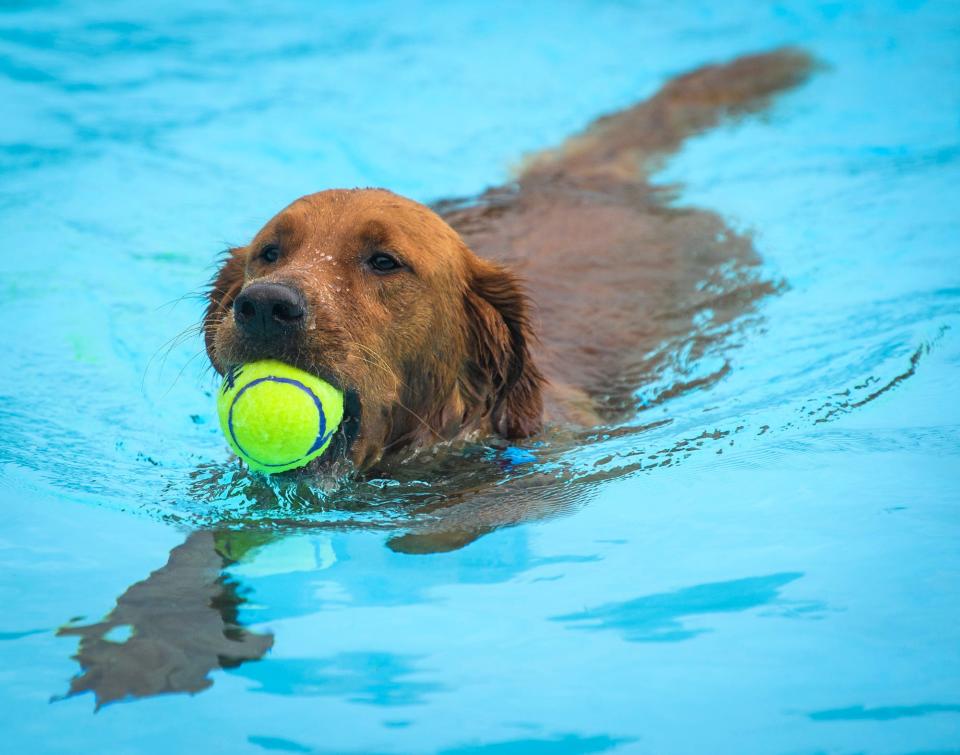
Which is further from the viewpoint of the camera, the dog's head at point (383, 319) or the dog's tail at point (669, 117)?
the dog's tail at point (669, 117)

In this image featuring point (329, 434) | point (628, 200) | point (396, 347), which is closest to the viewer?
point (329, 434)

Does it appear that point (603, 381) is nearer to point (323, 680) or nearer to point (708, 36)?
point (323, 680)

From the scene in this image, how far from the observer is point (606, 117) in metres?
8.95

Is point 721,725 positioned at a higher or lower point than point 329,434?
lower

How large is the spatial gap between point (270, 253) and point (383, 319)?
536mm

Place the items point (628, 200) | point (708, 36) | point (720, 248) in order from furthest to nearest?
point (708, 36) < point (628, 200) < point (720, 248)

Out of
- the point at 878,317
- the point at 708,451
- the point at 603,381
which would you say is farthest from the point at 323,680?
the point at 878,317

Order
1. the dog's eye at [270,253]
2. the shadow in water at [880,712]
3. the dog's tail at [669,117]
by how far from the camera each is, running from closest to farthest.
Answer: the shadow in water at [880,712] < the dog's eye at [270,253] < the dog's tail at [669,117]

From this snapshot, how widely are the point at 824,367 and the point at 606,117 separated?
438 cm

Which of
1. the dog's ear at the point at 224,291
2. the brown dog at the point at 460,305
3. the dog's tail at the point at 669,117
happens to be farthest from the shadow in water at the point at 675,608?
the dog's tail at the point at 669,117

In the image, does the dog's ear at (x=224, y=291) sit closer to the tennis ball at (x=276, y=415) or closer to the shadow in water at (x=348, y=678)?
the tennis ball at (x=276, y=415)

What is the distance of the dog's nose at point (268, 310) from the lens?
11.4 ft

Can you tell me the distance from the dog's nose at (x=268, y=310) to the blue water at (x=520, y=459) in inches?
26.7

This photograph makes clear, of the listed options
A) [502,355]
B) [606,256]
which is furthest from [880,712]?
[606,256]
